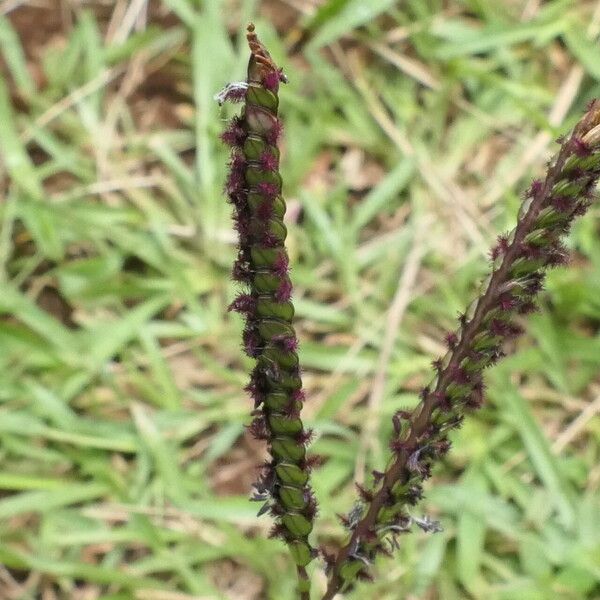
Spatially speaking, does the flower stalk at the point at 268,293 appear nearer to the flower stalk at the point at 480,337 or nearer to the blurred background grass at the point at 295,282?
the flower stalk at the point at 480,337

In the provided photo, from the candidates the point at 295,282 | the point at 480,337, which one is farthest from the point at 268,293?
the point at 295,282

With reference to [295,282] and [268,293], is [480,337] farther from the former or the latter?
[295,282]

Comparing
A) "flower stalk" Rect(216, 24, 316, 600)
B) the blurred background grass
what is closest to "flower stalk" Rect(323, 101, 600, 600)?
"flower stalk" Rect(216, 24, 316, 600)

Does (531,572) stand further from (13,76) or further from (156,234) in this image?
(13,76)

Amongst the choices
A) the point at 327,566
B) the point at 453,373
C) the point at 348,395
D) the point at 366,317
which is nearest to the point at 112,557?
the point at 348,395

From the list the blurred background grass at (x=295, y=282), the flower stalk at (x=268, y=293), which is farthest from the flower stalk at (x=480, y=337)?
the blurred background grass at (x=295, y=282)

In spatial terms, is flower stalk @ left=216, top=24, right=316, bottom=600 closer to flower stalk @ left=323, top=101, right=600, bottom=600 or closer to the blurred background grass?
flower stalk @ left=323, top=101, right=600, bottom=600
